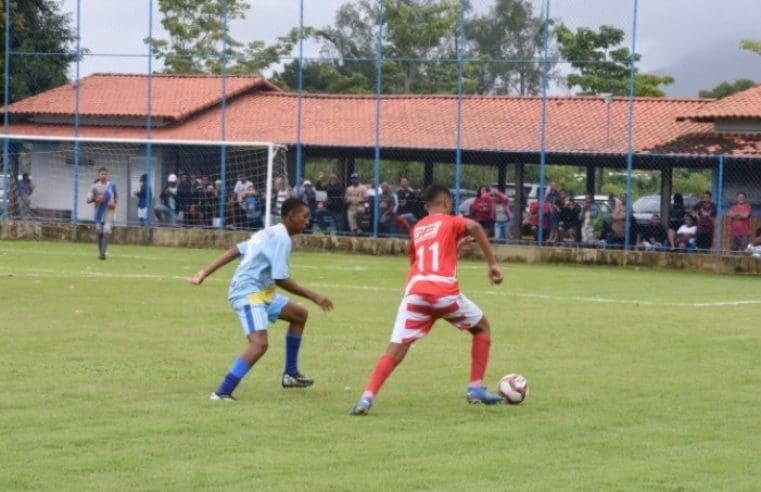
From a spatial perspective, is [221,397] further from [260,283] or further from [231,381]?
[260,283]

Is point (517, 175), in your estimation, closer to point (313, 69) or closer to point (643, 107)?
point (643, 107)

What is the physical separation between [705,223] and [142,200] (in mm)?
14394

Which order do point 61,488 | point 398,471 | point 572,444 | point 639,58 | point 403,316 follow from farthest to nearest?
point 639,58, point 403,316, point 572,444, point 398,471, point 61,488

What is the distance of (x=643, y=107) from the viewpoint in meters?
39.9

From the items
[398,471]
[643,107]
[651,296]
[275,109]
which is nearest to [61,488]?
[398,471]

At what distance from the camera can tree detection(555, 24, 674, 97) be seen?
36.5m

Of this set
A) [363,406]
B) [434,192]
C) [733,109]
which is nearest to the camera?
[363,406]

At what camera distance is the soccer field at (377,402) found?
360 inches

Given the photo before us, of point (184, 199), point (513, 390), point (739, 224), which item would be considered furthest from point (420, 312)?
point (184, 199)

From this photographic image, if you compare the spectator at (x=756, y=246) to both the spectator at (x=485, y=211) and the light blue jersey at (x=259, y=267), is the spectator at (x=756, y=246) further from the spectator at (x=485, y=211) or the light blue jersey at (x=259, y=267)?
the light blue jersey at (x=259, y=267)

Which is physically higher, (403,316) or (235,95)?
(235,95)

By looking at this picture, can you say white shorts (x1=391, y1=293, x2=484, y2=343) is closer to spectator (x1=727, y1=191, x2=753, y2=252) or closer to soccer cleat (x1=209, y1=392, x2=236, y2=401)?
soccer cleat (x1=209, y1=392, x2=236, y2=401)

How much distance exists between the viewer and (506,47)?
40.1 meters

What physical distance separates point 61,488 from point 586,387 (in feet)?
19.2
